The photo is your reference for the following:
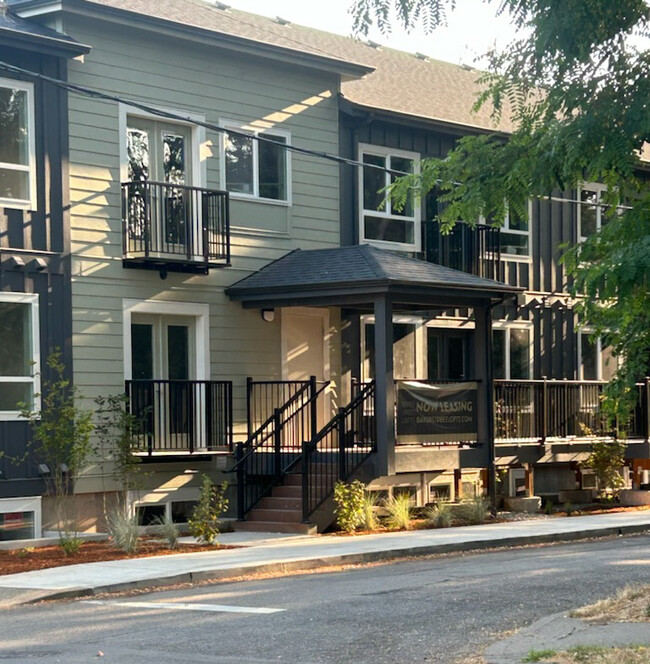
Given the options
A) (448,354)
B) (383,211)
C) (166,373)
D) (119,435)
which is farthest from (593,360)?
(119,435)

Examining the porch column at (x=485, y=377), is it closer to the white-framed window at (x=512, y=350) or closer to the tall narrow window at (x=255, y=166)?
the tall narrow window at (x=255, y=166)

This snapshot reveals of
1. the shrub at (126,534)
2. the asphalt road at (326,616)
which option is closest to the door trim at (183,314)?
the shrub at (126,534)

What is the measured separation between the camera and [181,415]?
20641 millimetres

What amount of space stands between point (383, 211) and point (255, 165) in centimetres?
310

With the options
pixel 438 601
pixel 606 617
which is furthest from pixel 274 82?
pixel 606 617

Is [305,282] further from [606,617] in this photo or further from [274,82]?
[606,617]

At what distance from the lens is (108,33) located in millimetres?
Result: 20203

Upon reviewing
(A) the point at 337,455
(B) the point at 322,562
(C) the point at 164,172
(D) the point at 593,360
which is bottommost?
(B) the point at 322,562

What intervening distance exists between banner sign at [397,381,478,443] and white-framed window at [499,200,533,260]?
5.47 meters

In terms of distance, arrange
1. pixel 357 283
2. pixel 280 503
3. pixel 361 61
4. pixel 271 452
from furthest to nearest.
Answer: pixel 361 61 < pixel 271 452 < pixel 280 503 < pixel 357 283

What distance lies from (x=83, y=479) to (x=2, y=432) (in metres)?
1.62

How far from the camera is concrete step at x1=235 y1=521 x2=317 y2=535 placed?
1980 centimetres

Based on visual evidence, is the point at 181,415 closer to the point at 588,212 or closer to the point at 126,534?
the point at 126,534

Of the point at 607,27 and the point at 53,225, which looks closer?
the point at 607,27
